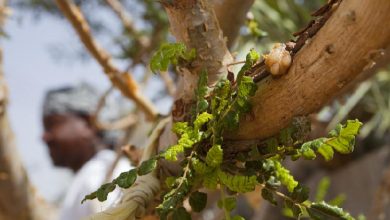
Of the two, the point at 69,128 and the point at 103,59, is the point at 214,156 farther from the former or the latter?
the point at 69,128

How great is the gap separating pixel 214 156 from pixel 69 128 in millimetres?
1299

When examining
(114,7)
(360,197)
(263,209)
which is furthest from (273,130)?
(360,197)

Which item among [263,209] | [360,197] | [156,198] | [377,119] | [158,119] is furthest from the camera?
[360,197]

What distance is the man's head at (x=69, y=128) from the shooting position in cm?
165

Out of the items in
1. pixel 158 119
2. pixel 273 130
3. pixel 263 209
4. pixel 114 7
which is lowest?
pixel 273 130

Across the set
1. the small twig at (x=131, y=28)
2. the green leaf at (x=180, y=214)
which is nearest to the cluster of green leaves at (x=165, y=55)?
the green leaf at (x=180, y=214)

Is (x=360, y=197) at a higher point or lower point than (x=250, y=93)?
higher

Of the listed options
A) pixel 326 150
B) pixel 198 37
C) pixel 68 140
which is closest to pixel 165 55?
pixel 198 37

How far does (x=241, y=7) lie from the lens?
618 mm

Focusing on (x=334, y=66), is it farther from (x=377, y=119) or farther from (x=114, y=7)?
(x=377, y=119)

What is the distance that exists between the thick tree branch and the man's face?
53 centimetres

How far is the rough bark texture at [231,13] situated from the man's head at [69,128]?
102cm

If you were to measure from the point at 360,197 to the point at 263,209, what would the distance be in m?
1.08

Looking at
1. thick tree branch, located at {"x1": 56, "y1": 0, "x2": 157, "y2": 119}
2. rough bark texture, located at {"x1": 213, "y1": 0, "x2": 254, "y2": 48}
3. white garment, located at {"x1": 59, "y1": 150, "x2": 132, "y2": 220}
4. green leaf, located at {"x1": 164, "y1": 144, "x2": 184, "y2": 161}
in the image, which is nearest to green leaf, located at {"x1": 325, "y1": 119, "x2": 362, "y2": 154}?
green leaf, located at {"x1": 164, "y1": 144, "x2": 184, "y2": 161}
